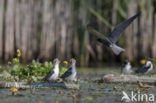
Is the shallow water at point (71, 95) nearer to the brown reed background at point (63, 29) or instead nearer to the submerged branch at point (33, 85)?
the submerged branch at point (33, 85)

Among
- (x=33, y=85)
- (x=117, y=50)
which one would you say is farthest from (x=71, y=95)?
(x=117, y=50)

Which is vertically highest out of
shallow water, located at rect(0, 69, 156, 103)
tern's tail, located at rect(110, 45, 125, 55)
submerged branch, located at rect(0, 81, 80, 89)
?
tern's tail, located at rect(110, 45, 125, 55)

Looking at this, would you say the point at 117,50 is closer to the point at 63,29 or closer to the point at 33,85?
the point at 33,85

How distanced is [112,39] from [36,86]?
76.8 inches

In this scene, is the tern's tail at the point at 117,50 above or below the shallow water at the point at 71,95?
above

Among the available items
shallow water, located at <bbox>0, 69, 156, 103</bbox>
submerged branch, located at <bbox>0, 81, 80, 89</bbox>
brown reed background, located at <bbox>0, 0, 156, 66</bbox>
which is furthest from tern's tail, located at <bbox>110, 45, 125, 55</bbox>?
brown reed background, located at <bbox>0, 0, 156, 66</bbox>

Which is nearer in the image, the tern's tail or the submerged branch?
the submerged branch

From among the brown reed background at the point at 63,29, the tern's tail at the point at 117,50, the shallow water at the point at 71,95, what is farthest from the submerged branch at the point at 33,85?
the brown reed background at the point at 63,29

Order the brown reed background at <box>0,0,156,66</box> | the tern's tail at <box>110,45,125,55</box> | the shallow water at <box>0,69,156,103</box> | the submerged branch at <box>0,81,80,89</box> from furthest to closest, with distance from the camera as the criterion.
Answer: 1. the brown reed background at <box>0,0,156,66</box>
2. the tern's tail at <box>110,45,125,55</box>
3. the submerged branch at <box>0,81,80,89</box>
4. the shallow water at <box>0,69,156,103</box>

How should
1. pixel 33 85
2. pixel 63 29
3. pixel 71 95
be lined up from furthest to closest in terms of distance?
1. pixel 63 29
2. pixel 33 85
3. pixel 71 95

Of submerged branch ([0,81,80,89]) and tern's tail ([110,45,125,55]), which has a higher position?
tern's tail ([110,45,125,55])

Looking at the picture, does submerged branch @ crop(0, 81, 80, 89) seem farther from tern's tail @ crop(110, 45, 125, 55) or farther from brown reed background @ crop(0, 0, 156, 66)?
brown reed background @ crop(0, 0, 156, 66)

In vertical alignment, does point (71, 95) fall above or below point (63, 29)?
below

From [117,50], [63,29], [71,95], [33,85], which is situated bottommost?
[71,95]
